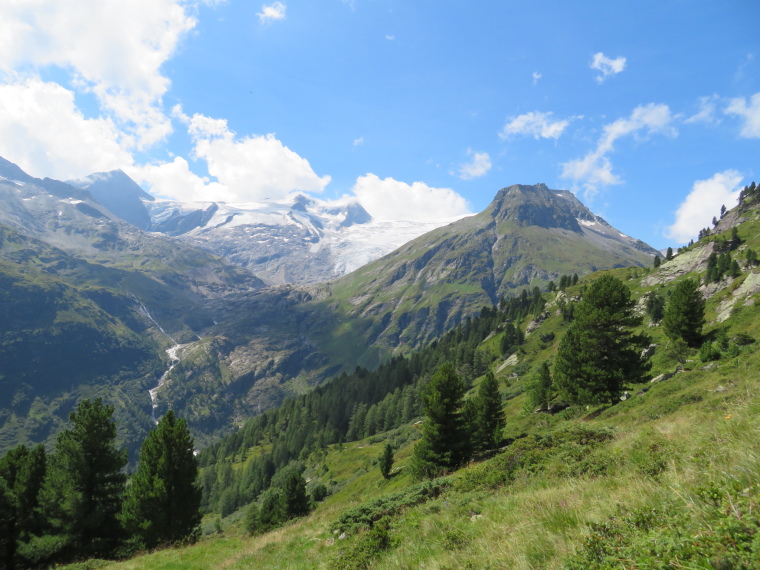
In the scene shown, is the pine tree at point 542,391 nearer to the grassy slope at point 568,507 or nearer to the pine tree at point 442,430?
the pine tree at point 442,430

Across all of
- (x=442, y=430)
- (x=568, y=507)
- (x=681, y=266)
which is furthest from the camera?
(x=681, y=266)

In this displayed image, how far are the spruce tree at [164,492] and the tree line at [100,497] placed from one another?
73 mm

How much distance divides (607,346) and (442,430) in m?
18.5

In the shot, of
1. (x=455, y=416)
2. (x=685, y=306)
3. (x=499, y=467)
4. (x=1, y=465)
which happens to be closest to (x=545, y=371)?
(x=685, y=306)

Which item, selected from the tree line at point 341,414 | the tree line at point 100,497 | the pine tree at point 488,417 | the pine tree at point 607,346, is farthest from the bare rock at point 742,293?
the tree line at point 341,414

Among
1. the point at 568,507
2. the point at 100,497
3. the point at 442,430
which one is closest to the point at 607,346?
the point at 442,430

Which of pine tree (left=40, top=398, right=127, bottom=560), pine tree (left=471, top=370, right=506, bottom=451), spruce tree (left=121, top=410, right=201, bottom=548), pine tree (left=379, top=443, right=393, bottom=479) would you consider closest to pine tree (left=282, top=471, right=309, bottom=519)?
pine tree (left=379, top=443, right=393, bottom=479)

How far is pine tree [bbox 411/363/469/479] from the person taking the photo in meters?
34.6

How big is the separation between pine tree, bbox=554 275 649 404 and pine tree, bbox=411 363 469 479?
41.1 feet

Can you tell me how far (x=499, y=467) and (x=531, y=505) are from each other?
28.8 feet

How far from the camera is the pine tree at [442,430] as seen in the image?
114 ft

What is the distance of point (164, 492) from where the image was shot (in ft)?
101

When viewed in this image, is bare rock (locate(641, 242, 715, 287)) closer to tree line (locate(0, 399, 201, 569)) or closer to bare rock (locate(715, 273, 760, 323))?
bare rock (locate(715, 273, 760, 323))

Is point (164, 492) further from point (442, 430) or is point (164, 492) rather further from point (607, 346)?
point (607, 346)
